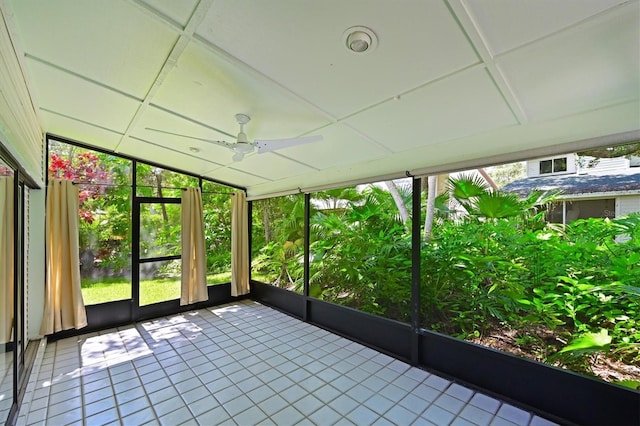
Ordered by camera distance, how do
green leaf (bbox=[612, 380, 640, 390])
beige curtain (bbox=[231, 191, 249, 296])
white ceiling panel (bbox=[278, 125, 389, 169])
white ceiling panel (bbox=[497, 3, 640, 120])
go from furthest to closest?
beige curtain (bbox=[231, 191, 249, 296]) → white ceiling panel (bbox=[278, 125, 389, 169]) → green leaf (bbox=[612, 380, 640, 390]) → white ceiling panel (bbox=[497, 3, 640, 120])

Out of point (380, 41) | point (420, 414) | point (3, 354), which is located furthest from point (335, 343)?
point (380, 41)

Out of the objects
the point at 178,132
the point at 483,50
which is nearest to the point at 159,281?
the point at 178,132

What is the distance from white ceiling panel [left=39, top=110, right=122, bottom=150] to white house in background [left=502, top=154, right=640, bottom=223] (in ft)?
14.1

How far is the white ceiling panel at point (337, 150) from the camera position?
253cm

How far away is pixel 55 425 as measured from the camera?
1944 mm

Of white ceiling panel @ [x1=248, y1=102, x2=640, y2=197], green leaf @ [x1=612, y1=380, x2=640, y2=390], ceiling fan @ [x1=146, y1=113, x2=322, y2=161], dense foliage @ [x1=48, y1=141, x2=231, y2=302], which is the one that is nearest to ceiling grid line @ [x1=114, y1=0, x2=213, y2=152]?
ceiling fan @ [x1=146, y1=113, x2=322, y2=161]

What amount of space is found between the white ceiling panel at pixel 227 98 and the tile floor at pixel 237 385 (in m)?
2.29

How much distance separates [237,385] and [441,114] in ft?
9.17

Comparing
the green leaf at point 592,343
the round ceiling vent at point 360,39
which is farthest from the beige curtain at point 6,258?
the green leaf at point 592,343

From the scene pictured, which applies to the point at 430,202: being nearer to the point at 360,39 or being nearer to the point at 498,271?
the point at 498,271

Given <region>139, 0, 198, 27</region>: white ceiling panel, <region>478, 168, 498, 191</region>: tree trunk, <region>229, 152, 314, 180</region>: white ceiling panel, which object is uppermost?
<region>139, 0, 198, 27</region>: white ceiling panel

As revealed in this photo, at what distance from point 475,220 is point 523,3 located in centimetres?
207

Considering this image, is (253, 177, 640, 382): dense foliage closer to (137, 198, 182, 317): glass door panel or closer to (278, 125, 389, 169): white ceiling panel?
(278, 125, 389, 169): white ceiling panel

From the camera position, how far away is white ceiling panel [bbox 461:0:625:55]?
3.61 ft
